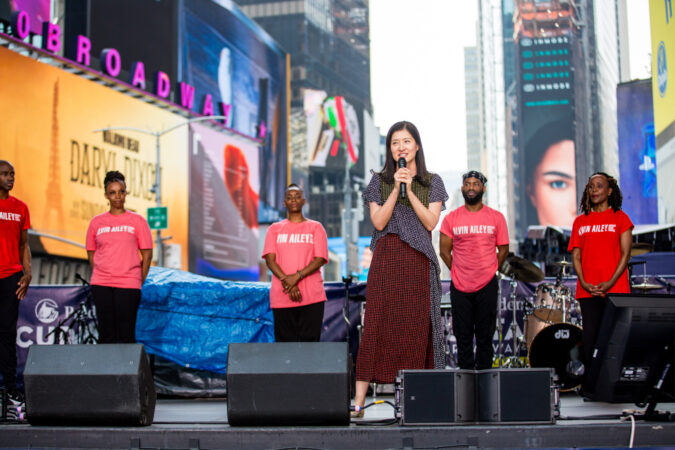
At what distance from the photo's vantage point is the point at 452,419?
459cm

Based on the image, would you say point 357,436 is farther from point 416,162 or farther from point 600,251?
point 600,251

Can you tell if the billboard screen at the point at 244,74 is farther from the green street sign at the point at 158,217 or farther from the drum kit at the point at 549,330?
the drum kit at the point at 549,330

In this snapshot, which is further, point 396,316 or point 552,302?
point 552,302

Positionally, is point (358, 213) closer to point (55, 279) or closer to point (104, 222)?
point (55, 279)

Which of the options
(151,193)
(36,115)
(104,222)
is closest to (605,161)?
(151,193)

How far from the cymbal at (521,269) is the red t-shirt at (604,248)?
110 cm

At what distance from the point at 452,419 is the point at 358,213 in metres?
66.9

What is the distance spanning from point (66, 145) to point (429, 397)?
25.4m

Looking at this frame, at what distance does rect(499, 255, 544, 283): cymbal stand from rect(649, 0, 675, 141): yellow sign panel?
7145mm

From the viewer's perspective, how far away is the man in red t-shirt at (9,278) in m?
6.03

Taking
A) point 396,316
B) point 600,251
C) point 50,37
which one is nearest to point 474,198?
point 600,251

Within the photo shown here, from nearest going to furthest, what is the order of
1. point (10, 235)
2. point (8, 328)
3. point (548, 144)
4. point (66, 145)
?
point (8, 328)
point (10, 235)
point (66, 145)
point (548, 144)

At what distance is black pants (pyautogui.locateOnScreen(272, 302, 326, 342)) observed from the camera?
6453 millimetres

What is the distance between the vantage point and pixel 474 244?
6.14m
